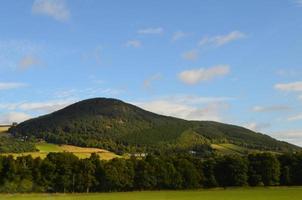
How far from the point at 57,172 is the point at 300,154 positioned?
60.6m

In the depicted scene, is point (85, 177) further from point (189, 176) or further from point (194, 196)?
point (194, 196)

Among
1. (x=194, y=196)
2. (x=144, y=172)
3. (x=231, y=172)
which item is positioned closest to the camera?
(x=194, y=196)

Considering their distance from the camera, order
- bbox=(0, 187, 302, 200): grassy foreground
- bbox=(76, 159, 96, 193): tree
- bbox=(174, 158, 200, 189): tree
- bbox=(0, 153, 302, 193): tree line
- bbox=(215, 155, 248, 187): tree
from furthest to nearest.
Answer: bbox=(215, 155, 248, 187): tree < bbox=(174, 158, 200, 189): tree < bbox=(76, 159, 96, 193): tree < bbox=(0, 153, 302, 193): tree line < bbox=(0, 187, 302, 200): grassy foreground

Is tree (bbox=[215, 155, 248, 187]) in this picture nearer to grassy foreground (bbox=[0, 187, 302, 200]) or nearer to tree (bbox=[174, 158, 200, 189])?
tree (bbox=[174, 158, 200, 189])

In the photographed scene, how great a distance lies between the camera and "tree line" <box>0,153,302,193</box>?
118 m

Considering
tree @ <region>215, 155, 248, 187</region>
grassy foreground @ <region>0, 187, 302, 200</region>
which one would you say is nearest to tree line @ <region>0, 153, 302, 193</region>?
tree @ <region>215, 155, 248, 187</region>

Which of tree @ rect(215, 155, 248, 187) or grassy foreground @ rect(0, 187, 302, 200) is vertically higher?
tree @ rect(215, 155, 248, 187)

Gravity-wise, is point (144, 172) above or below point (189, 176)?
above

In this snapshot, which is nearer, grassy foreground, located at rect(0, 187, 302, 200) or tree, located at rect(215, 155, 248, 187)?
grassy foreground, located at rect(0, 187, 302, 200)

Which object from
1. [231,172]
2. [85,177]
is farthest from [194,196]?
[231,172]

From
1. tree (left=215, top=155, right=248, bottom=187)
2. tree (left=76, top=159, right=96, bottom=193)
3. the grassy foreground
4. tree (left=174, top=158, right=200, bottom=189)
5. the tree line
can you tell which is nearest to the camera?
the grassy foreground

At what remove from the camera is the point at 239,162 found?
127 metres

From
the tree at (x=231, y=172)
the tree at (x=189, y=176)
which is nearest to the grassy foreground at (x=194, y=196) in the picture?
the tree at (x=189, y=176)

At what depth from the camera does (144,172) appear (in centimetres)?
12275
